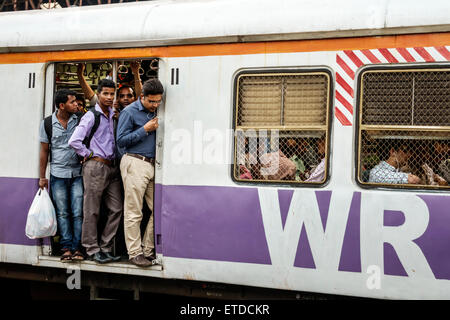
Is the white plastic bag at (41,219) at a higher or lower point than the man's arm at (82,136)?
lower

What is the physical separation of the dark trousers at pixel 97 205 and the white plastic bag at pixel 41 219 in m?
0.34

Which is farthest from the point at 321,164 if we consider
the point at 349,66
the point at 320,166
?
the point at 349,66

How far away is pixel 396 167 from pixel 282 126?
3.31 feet

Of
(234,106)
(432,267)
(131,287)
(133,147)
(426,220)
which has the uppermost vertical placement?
(234,106)

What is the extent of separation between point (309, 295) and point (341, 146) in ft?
4.39

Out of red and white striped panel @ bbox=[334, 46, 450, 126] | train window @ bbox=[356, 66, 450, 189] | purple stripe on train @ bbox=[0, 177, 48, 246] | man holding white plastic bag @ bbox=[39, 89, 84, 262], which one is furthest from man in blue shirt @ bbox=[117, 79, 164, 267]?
train window @ bbox=[356, 66, 450, 189]

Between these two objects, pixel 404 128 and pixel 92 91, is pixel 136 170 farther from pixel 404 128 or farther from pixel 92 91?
pixel 404 128

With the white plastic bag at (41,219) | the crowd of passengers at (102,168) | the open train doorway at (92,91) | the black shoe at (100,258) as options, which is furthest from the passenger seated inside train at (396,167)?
the white plastic bag at (41,219)

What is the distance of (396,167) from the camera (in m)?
4.70

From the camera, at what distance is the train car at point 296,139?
4.60 meters

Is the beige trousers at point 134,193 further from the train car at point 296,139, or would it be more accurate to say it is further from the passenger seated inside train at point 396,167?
the passenger seated inside train at point 396,167

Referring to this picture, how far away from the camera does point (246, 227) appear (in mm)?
5055

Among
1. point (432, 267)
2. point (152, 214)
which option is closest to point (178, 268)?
point (152, 214)

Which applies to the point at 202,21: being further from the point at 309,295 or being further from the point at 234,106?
the point at 309,295
